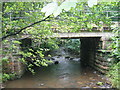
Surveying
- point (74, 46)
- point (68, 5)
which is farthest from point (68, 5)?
point (74, 46)

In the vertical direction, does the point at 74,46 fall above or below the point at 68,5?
below

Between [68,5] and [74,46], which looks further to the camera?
[74,46]

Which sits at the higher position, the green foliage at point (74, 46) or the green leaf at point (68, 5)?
the green leaf at point (68, 5)

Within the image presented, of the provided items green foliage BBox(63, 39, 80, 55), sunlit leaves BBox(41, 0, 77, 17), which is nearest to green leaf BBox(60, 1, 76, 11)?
sunlit leaves BBox(41, 0, 77, 17)

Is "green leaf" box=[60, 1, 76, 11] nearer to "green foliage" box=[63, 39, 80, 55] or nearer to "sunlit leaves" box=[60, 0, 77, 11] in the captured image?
"sunlit leaves" box=[60, 0, 77, 11]

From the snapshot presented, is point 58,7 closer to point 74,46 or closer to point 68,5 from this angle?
point 68,5

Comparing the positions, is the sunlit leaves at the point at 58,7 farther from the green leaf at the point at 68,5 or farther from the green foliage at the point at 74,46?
the green foliage at the point at 74,46

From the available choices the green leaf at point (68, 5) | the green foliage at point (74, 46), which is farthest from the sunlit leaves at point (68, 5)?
the green foliage at point (74, 46)

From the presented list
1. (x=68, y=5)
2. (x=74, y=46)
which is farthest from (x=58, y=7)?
(x=74, y=46)

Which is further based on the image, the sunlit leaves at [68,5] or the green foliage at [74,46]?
the green foliage at [74,46]

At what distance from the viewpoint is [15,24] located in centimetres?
275

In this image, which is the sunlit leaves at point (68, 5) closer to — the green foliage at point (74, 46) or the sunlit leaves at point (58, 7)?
the sunlit leaves at point (58, 7)

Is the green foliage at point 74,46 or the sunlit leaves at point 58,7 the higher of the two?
the sunlit leaves at point 58,7

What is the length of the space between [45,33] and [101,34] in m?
3.77
